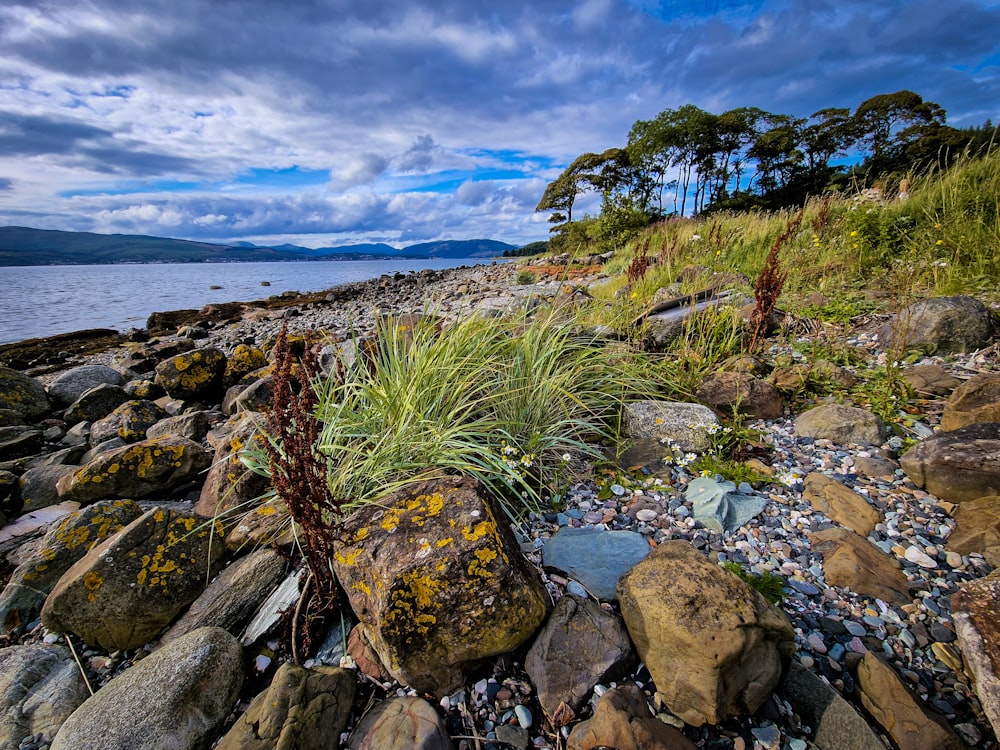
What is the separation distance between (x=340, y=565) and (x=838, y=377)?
12.1 ft

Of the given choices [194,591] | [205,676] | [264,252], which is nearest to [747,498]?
[205,676]

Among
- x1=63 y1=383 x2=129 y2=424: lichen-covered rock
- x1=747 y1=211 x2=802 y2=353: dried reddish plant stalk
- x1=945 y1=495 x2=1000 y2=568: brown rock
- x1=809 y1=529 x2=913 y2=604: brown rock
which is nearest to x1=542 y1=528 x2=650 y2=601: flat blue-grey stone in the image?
x1=809 y1=529 x2=913 y2=604: brown rock

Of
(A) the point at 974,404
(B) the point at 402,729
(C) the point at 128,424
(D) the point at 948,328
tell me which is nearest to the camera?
(B) the point at 402,729

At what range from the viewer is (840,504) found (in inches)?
83.3

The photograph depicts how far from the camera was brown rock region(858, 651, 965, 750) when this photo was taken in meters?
1.21

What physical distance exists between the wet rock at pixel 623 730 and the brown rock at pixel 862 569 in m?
1.01

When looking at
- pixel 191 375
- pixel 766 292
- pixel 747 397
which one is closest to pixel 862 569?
pixel 747 397

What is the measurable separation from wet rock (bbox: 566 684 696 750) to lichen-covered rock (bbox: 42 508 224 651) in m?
1.83

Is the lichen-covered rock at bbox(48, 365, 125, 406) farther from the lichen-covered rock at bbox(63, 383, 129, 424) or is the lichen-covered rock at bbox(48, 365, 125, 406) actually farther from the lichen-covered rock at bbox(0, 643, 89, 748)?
the lichen-covered rock at bbox(0, 643, 89, 748)

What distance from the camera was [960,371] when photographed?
2945 mm

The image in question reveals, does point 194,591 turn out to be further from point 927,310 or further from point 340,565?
point 927,310

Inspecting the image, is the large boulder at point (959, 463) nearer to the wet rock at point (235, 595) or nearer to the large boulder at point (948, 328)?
the large boulder at point (948, 328)

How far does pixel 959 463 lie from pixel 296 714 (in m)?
3.09

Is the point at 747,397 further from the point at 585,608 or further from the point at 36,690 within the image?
the point at 36,690
